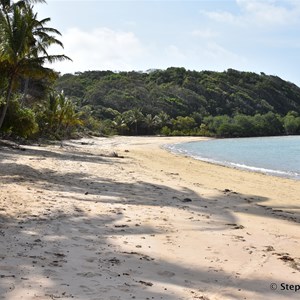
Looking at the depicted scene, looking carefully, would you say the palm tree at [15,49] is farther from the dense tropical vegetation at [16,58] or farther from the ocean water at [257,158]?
the ocean water at [257,158]

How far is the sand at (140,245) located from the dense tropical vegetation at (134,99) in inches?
436

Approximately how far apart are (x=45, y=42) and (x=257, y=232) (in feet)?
75.6

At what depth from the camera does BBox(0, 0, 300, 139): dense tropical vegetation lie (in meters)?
18.5

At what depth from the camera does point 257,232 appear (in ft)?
20.9

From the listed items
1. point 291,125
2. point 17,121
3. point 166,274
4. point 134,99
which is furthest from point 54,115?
point 291,125

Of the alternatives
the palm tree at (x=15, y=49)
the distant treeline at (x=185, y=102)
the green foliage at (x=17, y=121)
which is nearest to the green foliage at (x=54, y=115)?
the green foliage at (x=17, y=121)

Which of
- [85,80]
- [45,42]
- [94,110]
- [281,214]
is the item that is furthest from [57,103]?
[85,80]

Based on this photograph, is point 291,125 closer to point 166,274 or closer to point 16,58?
point 16,58

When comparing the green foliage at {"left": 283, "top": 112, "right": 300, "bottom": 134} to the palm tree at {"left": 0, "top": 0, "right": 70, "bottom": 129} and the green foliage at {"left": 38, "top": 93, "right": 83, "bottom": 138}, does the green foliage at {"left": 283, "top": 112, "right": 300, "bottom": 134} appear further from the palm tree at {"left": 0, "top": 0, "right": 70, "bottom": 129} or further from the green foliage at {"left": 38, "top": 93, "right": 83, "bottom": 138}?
the palm tree at {"left": 0, "top": 0, "right": 70, "bottom": 129}

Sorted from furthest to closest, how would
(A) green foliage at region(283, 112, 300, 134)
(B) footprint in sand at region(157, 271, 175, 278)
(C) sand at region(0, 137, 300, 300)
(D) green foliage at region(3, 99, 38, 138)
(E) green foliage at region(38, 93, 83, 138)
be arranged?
1. (A) green foliage at region(283, 112, 300, 134)
2. (E) green foliage at region(38, 93, 83, 138)
3. (D) green foliage at region(3, 99, 38, 138)
4. (B) footprint in sand at region(157, 271, 175, 278)
5. (C) sand at region(0, 137, 300, 300)

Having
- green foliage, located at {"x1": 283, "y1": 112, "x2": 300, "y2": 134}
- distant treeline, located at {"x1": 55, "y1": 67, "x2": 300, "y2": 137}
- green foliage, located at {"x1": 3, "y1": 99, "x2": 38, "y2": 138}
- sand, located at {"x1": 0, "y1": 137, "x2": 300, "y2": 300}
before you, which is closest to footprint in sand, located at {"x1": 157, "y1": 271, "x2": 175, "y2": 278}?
sand, located at {"x1": 0, "y1": 137, "x2": 300, "y2": 300}

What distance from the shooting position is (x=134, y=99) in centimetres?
9675

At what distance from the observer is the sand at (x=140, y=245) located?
370 cm

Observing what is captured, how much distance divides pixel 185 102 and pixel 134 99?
1822 cm
